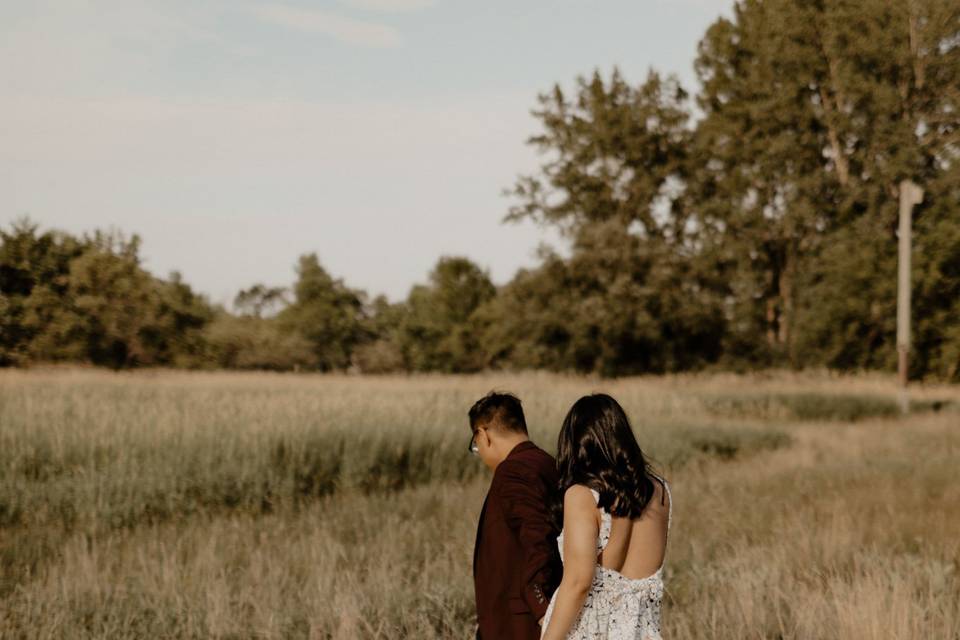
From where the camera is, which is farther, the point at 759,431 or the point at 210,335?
the point at 210,335

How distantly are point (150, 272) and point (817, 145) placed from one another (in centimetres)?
2925

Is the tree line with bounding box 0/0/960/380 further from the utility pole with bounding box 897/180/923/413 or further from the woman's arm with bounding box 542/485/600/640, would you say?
the woman's arm with bounding box 542/485/600/640

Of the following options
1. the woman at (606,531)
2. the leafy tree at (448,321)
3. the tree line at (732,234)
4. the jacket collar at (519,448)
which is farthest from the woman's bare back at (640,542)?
the leafy tree at (448,321)

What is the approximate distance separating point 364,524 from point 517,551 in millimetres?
5834

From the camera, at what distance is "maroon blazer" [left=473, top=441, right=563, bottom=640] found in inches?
115

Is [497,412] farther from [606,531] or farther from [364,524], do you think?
[364,524]

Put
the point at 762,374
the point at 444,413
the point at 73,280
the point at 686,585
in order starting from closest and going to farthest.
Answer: the point at 686,585 < the point at 444,413 < the point at 762,374 < the point at 73,280

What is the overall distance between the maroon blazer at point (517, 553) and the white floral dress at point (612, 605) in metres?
0.09

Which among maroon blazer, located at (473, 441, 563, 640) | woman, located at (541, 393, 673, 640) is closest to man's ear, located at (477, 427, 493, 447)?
maroon blazer, located at (473, 441, 563, 640)

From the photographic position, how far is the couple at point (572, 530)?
2646mm

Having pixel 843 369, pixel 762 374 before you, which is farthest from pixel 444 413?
pixel 843 369

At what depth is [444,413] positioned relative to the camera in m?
16.1

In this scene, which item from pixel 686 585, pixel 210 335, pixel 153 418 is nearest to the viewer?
pixel 686 585

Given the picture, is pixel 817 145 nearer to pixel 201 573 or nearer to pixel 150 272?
pixel 150 272
